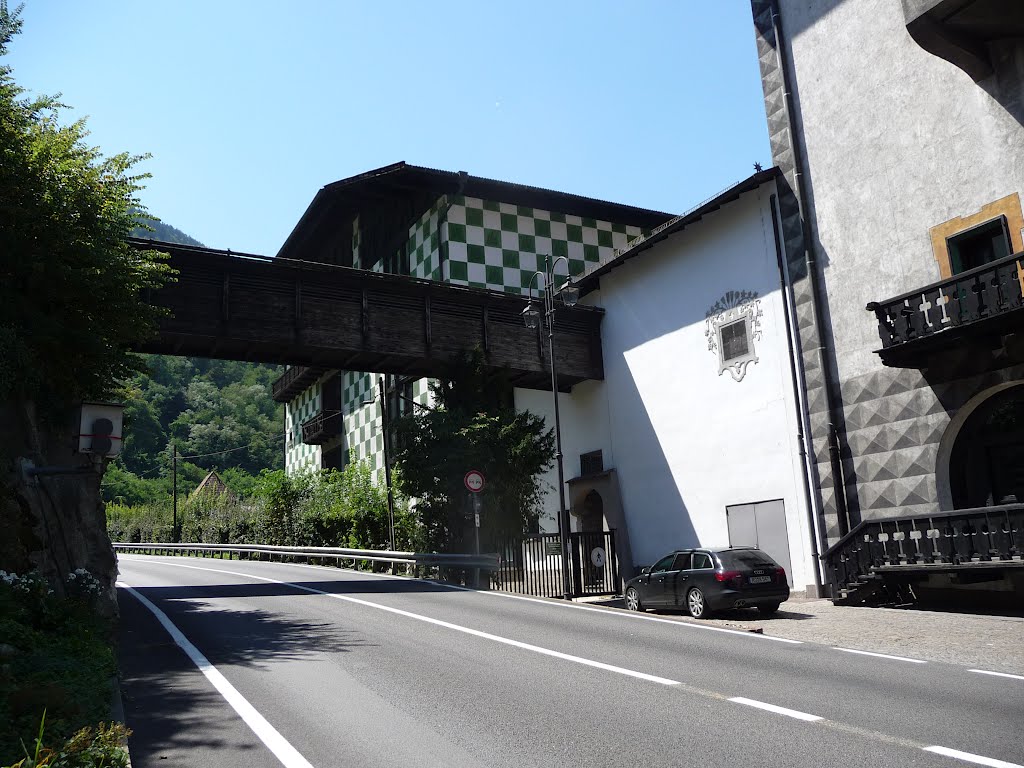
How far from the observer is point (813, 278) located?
1969 cm

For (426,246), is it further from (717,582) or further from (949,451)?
(949,451)

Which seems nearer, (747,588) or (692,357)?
(747,588)

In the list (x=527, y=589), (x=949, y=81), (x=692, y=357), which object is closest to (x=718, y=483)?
(x=692, y=357)

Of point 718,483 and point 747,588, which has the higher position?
point 718,483

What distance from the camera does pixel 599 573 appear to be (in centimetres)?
2058

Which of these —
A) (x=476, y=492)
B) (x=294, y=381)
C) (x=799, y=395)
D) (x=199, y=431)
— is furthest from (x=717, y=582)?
(x=199, y=431)

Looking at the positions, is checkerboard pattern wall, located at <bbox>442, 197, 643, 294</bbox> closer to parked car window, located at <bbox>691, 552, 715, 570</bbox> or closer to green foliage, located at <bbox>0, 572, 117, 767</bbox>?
parked car window, located at <bbox>691, 552, 715, 570</bbox>

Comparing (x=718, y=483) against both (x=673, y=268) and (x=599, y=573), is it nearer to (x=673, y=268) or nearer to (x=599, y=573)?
(x=599, y=573)

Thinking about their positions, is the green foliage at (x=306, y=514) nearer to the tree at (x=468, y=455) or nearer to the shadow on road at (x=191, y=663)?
the tree at (x=468, y=455)

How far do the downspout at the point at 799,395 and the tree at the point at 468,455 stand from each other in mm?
6885

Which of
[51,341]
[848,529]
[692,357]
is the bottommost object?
[848,529]

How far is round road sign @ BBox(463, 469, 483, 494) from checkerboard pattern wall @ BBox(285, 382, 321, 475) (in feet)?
82.7

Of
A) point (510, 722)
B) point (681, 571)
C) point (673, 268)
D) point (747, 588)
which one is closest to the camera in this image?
point (510, 722)

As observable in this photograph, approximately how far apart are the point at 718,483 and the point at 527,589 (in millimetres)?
6124
